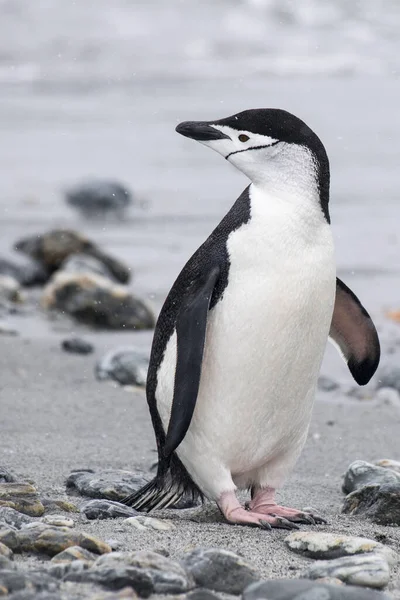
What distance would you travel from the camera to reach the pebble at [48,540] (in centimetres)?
257

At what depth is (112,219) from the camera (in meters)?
9.95

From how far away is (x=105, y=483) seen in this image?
11.9ft

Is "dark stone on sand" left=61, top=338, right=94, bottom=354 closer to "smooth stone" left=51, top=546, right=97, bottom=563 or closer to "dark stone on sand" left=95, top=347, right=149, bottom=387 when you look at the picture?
"dark stone on sand" left=95, top=347, right=149, bottom=387

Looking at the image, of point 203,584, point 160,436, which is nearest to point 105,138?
point 160,436

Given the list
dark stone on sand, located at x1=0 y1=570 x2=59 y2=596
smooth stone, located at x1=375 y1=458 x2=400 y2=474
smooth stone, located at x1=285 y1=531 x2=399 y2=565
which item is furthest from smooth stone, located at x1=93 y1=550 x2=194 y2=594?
smooth stone, located at x1=375 y1=458 x2=400 y2=474

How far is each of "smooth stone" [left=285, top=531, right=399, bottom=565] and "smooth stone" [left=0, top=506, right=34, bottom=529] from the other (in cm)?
71

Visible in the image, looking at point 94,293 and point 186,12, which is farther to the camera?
point 186,12

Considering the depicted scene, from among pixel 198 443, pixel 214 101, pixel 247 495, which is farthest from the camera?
pixel 214 101

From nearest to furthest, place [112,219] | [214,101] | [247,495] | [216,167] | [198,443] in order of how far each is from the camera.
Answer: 1. [198,443]
2. [247,495]
3. [112,219]
4. [216,167]
5. [214,101]

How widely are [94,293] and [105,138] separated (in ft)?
21.9

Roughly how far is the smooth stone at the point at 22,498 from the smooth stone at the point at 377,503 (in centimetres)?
106

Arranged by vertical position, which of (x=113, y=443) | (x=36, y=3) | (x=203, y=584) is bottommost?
(x=113, y=443)

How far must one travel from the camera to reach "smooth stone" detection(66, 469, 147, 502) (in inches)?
141

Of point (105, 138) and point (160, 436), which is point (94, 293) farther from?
point (105, 138)
